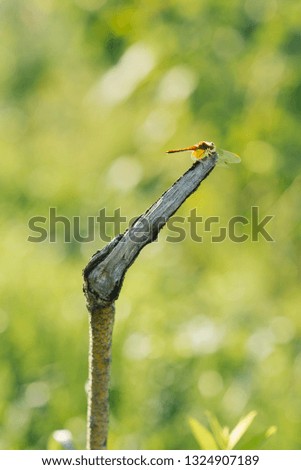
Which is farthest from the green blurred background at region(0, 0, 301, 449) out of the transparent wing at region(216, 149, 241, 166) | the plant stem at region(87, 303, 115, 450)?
the transparent wing at region(216, 149, 241, 166)

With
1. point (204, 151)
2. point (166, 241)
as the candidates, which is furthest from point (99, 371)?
point (166, 241)

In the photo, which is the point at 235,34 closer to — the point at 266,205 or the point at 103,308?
the point at 266,205

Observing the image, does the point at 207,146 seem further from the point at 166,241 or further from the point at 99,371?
the point at 166,241

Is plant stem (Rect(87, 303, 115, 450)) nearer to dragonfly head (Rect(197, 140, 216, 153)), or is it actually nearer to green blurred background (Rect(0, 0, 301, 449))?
dragonfly head (Rect(197, 140, 216, 153))

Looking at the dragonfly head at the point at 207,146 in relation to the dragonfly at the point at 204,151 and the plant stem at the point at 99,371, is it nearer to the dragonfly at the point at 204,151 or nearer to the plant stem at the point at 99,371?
the dragonfly at the point at 204,151

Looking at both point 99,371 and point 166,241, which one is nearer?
point 99,371

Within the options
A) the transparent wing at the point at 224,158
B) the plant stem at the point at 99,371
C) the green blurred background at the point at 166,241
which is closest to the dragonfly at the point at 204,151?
the transparent wing at the point at 224,158

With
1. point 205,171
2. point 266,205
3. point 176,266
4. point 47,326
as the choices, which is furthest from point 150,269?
point 205,171
